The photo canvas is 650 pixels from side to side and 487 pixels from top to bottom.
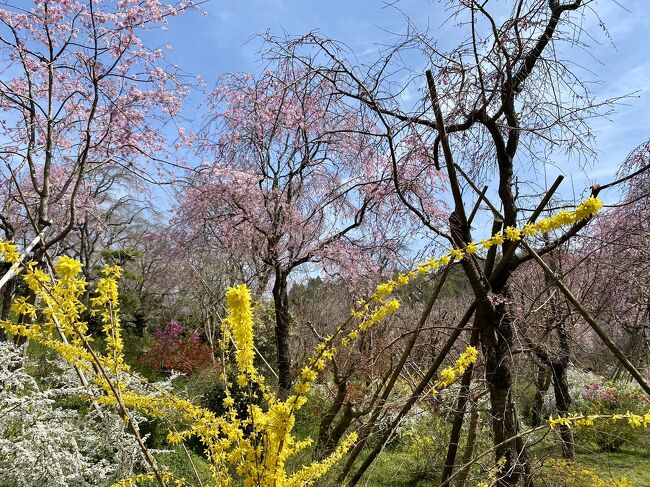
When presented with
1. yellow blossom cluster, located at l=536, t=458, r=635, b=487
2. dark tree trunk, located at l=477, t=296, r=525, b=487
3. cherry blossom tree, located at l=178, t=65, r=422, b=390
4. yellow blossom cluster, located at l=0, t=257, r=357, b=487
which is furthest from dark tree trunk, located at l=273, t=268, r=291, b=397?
yellow blossom cluster, located at l=0, t=257, r=357, b=487

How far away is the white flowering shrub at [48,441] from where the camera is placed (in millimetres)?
3414

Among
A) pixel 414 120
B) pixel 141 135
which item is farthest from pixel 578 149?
pixel 141 135

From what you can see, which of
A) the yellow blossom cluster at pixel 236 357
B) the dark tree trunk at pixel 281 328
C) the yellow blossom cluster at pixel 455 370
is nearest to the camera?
the yellow blossom cluster at pixel 236 357

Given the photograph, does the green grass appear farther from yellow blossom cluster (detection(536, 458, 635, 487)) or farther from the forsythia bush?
the forsythia bush

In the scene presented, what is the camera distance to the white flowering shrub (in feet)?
11.2

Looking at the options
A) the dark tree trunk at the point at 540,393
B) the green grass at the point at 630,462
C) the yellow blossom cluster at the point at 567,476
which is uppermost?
the yellow blossom cluster at the point at 567,476

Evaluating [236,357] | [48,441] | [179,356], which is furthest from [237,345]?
[179,356]

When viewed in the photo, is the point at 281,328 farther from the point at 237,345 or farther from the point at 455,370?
the point at 237,345

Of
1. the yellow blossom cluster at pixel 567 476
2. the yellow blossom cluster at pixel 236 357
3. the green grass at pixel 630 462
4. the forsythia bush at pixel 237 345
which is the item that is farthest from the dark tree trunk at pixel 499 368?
the green grass at pixel 630 462

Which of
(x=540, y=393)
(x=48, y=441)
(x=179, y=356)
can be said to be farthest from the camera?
(x=179, y=356)

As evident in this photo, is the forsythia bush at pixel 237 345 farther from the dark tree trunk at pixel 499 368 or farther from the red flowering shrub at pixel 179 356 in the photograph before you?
the red flowering shrub at pixel 179 356

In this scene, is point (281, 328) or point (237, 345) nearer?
point (237, 345)

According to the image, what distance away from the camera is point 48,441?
11.5 feet

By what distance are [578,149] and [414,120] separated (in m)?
0.92
